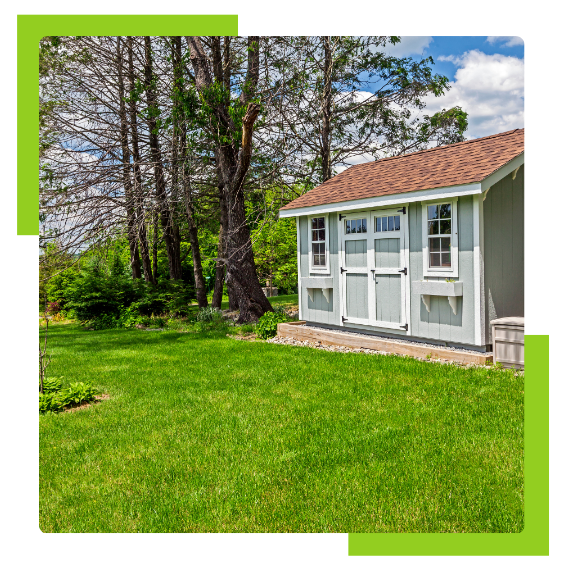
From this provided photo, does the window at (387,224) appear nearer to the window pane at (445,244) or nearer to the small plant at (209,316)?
the window pane at (445,244)

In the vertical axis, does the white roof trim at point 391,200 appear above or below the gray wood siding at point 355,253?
above

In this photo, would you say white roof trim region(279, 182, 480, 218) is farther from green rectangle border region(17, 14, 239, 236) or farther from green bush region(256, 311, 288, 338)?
green rectangle border region(17, 14, 239, 236)

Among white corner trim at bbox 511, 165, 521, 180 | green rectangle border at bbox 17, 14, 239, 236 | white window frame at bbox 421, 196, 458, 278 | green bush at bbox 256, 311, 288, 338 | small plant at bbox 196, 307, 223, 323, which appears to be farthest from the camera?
small plant at bbox 196, 307, 223, 323

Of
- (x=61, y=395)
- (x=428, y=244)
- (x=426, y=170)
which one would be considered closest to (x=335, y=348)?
(x=428, y=244)

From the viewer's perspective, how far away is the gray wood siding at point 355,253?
325 inches

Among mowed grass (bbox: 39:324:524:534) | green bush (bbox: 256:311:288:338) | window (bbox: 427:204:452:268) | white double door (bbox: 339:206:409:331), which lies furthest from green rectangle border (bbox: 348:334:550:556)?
green bush (bbox: 256:311:288:338)

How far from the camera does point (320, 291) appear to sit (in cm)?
930

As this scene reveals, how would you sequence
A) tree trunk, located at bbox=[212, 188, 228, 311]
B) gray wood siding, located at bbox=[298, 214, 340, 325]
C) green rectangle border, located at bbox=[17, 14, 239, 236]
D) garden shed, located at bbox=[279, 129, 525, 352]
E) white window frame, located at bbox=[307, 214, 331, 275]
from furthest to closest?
tree trunk, located at bbox=[212, 188, 228, 311] → white window frame, located at bbox=[307, 214, 331, 275] → gray wood siding, located at bbox=[298, 214, 340, 325] → garden shed, located at bbox=[279, 129, 525, 352] → green rectangle border, located at bbox=[17, 14, 239, 236]

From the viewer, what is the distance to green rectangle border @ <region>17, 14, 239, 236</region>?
2.32 meters

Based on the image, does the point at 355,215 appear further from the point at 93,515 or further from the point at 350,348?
the point at 93,515

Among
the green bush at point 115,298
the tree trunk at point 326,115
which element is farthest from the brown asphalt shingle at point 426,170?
the green bush at point 115,298

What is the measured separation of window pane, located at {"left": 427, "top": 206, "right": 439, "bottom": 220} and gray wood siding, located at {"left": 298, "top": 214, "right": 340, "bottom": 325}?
6.46 feet
